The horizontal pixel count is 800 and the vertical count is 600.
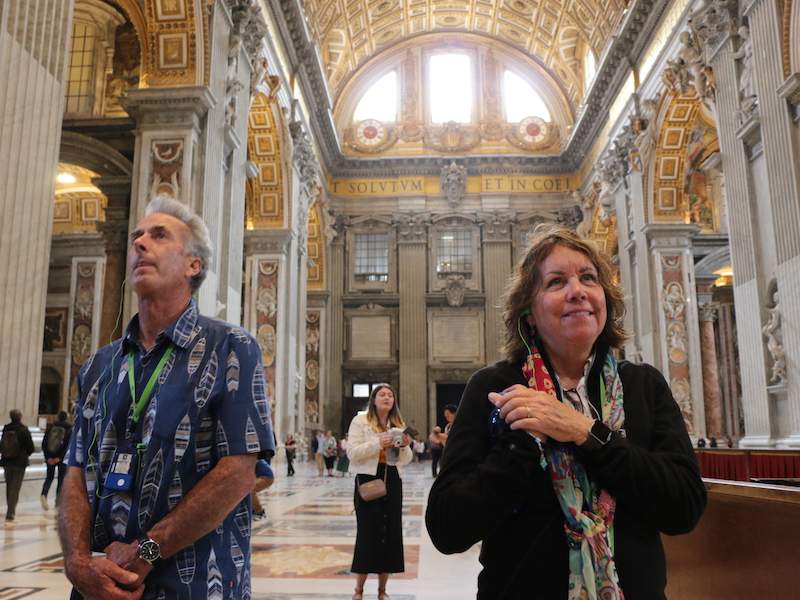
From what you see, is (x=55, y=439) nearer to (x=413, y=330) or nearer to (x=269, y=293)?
(x=269, y=293)

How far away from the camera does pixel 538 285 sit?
1.78 metres

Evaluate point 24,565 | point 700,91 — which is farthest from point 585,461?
point 700,91

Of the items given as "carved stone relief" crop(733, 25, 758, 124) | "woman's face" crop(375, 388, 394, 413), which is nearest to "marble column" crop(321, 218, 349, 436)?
"carved stone relief" crop(733, 25, 758, 124)

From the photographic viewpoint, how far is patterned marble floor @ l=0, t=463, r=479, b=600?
460 centimetres

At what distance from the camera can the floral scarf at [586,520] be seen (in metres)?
1.44

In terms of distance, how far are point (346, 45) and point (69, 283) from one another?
12.0 m

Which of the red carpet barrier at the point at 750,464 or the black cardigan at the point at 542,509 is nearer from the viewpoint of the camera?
the black cardigan at the point at 542,509

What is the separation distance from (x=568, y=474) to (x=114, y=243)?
36.5 feet

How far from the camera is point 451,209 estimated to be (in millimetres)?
26172

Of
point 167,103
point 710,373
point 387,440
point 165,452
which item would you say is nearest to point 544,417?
point 165,452

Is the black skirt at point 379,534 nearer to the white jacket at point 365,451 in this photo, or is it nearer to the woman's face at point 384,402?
the white jacket at point 365,451

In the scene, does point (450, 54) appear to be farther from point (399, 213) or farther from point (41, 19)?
point (41, 19)

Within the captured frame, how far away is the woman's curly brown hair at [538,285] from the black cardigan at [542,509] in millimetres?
285

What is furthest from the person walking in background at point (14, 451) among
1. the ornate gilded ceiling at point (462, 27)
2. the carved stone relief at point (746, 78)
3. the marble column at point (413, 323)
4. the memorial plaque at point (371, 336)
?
the memorial plaque at point (371, 336)
